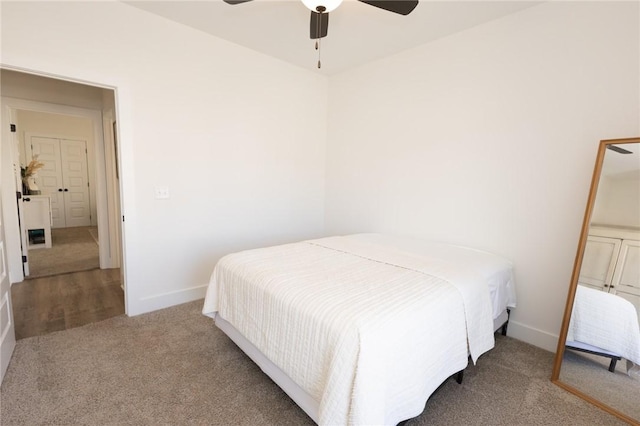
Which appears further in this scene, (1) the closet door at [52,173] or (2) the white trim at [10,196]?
(1) the closet door at [52,173]

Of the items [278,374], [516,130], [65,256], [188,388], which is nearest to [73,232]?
[65,256]

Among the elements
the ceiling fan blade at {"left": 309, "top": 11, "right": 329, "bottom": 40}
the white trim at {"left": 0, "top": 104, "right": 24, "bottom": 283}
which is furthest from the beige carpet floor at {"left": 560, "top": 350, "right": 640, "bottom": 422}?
the white trim at {"left": 0, "top": 104, "right": 24, "bottom": 283}

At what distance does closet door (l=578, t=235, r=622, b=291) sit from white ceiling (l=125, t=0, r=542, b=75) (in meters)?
1.83

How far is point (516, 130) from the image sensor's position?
2.40m

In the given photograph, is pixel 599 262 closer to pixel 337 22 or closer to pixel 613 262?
pixel 613 262

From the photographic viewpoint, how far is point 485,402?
175cm

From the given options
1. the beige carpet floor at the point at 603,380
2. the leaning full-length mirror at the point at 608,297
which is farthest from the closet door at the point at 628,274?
the beige carpet floor at the point at 603,380

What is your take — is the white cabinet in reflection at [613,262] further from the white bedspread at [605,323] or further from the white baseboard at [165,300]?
the white baseboard at [165,300]

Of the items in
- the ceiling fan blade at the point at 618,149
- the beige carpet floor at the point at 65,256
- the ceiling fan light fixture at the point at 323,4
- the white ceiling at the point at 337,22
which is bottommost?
→ the beige carpet floor at the point at 65,256

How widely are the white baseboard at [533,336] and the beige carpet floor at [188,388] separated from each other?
0.26 ft

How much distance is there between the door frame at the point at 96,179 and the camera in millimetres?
3295

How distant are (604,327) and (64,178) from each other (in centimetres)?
920

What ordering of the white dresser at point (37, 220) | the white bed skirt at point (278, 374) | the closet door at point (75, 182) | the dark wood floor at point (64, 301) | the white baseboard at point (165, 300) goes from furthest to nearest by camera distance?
the closet door at point (75, 182), the white dresser at point (37, 220), the white baseboard at point (165, 300), the dark wood floor at point (64, 301), the white bed skirt at point (278, 374)

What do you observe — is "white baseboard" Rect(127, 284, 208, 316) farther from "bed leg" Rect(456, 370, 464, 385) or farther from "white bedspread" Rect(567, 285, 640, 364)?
"white bedspread" Rect(567, 285, 640, 364)
